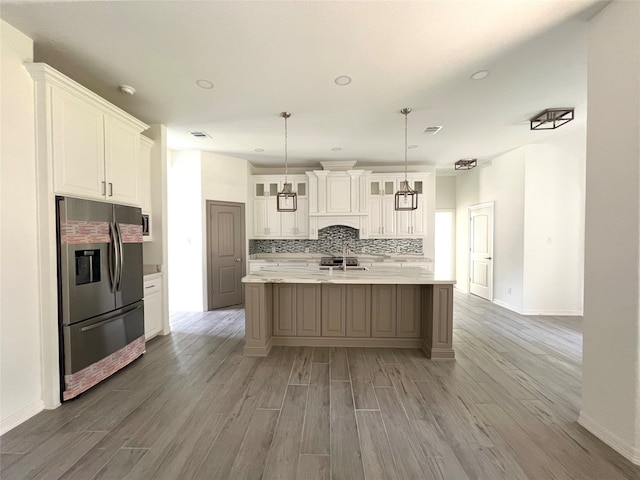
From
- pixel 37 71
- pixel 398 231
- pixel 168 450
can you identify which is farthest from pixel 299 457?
pixel 398 231

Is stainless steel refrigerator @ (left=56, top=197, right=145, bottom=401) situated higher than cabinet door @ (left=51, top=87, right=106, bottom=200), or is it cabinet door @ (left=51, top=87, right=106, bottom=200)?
cabinet door @ (left=51, top=87, right=106, bottom=200)

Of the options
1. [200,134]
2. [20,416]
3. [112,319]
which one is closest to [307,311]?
[112,319]

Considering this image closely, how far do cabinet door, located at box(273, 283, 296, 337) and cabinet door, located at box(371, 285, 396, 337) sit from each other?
3.29 feet

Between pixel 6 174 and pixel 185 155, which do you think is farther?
pixel 185 155

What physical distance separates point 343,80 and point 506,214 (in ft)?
14.3

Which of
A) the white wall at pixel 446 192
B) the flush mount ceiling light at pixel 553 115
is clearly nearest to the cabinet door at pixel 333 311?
the flush mount ceiling light at pixel 553 115

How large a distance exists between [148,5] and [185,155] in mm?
3457

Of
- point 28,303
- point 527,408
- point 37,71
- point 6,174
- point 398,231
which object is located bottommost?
point 527,408

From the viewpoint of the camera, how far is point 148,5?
1773mm

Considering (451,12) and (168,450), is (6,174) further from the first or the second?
(451,12)

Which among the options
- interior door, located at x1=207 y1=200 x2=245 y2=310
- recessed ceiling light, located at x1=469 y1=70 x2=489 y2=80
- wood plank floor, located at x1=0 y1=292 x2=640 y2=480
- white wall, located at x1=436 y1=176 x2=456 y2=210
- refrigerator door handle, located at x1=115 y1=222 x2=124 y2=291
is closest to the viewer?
wood plank floor, located at x1=0 y1=292 x2=640 y2=480

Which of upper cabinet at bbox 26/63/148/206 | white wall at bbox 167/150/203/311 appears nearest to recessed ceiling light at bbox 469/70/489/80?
upper cabinet at bbox 26/63/148/206

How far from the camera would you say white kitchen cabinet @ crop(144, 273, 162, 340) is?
3.39 m

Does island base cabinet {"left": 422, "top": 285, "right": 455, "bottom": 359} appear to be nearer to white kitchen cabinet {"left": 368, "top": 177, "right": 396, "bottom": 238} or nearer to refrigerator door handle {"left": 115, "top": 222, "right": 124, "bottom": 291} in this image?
white kitchen cabinet {"left": 368, "top": 177, "right": 396, "bottom": 238}
